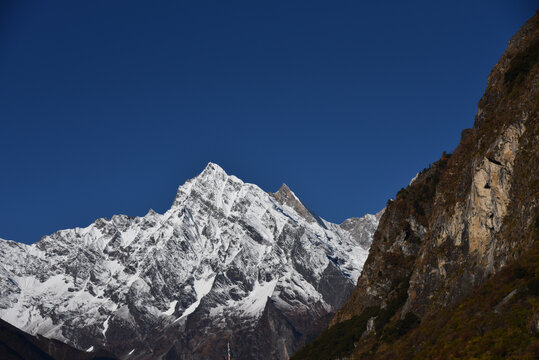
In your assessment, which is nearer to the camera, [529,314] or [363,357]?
[529,314]

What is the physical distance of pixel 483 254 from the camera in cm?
10100

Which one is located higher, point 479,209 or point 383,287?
point 383,287

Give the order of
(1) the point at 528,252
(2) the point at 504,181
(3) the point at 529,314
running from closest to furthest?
(3) the point at 529,314
(1) the point at 528,252
(2) the point at 504,181

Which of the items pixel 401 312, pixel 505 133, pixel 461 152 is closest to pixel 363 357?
pixel 401 312

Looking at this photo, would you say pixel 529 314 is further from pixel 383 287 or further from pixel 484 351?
pixel 383 287

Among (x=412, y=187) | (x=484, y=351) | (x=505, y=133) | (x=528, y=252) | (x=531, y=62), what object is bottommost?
(x=484, y=351)

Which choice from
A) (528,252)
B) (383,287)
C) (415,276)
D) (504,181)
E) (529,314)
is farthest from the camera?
(383,287)

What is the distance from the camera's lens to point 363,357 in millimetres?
134375

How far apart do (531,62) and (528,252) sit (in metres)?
37.0

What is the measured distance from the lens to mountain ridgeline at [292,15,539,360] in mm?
79000

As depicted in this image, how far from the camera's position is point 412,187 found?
176375 mm

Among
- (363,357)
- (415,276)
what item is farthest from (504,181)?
(363,357)

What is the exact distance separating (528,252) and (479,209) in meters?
21.3

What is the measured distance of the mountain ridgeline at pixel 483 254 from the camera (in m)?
79.0
